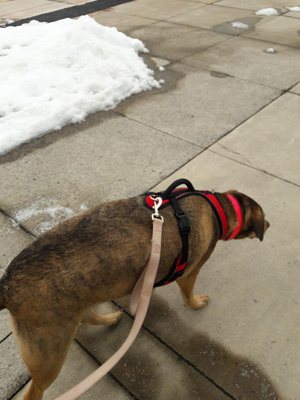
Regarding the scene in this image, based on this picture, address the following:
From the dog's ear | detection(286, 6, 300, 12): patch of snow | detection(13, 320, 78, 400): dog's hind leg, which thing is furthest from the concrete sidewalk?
detection(286, 6, 300, 12): patch of snow

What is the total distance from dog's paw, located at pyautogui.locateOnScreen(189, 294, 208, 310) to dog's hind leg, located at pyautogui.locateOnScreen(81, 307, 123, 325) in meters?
0.51

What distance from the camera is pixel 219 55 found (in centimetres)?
659

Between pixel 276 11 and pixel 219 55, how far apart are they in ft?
9.98

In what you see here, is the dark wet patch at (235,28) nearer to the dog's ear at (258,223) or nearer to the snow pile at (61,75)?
the snow pile at (61,75)

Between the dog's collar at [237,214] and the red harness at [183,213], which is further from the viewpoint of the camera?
the dog's collar at [237,214]

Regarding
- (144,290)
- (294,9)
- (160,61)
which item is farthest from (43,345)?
(294,9)

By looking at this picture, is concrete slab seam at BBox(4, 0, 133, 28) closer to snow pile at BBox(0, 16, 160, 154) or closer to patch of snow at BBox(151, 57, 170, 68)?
snow pile at BBox(0, 16, 160, 154)

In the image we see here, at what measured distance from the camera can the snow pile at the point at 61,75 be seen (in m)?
4.95

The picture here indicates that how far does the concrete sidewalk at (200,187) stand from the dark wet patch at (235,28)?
6 centimetres

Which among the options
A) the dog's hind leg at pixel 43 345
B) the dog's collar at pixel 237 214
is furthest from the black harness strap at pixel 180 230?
the dog's hind leg at pixel 43 345

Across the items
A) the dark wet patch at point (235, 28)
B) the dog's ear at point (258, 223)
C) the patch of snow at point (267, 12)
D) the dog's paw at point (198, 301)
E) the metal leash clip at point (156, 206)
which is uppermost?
the metal leash clip at point (156, 206)

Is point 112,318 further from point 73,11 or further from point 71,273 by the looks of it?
point 73,11

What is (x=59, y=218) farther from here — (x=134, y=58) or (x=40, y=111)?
(x=134, y=58)

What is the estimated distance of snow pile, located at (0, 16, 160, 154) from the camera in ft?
16.2
